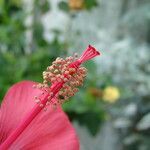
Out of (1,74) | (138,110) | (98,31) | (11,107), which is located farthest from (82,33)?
(11,107)

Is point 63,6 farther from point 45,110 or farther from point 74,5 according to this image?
point 45,110

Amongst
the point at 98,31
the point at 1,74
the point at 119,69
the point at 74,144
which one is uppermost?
the point at 98,31

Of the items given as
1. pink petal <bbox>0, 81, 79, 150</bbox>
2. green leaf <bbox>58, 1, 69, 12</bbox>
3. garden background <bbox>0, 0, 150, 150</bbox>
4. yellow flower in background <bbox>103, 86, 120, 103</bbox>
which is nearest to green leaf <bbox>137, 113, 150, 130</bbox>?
garden background <bbox>0, 0, 150, 150</bbox>

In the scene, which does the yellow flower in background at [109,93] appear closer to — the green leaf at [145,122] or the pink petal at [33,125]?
the green leaf at [145,122]

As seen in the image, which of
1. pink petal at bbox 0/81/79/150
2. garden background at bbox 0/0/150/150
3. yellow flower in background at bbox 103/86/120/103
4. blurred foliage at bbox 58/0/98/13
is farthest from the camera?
yellow flower in background at bbox 103/86/120/103

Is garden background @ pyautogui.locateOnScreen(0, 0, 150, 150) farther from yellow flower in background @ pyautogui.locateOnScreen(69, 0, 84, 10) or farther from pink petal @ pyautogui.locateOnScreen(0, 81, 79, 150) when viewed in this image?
pink petal @ pyautogui.locateOnScreen(0, 81, 79, 150)

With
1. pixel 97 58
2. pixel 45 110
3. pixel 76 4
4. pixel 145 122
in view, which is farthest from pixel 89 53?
pixel 97 58

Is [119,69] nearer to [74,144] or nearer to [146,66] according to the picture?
[146,66]
